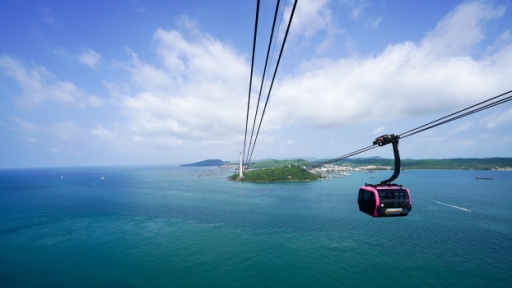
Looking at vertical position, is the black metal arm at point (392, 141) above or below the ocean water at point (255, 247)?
above

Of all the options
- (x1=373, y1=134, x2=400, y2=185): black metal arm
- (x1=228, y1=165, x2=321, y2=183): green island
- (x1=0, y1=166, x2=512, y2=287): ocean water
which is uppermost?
(x1=373, y1=134, x2=400, y2=185): black metal arm

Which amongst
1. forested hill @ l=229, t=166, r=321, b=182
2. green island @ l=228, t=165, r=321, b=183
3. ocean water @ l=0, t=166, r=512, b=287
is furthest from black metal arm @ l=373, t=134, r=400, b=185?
forested hill @ l=229, t=166, r=321, b=182

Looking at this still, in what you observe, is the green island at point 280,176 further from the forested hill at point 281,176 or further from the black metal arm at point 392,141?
the black metal arm at point 392,141

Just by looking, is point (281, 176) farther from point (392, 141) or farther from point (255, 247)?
point (392, 141)

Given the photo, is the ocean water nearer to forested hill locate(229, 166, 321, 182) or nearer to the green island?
the green island

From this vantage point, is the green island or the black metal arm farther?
the green island

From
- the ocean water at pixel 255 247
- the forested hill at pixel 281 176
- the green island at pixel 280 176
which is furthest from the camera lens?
the forested hill at pixel 281 176

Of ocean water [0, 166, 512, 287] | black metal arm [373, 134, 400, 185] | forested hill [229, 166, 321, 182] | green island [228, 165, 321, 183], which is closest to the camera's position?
black metal arm [373, 134, 400, 185]

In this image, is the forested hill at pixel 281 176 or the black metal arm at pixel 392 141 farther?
the forested hill at pixel 281 176

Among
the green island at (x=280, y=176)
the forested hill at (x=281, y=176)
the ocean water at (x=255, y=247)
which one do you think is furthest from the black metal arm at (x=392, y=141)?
the forested hill at (x=281, y=176)

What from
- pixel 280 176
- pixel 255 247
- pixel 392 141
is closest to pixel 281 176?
pixel 280 176

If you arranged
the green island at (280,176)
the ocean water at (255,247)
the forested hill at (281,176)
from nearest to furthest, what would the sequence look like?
the ocean water at (255,247) < the green island at (280,176) < the forested hill at (281,176)

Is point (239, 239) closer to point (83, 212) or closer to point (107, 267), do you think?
point (107, 267)
